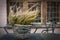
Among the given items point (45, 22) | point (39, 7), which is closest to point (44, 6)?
point (39, 7)

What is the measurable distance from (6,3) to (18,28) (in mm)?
3483

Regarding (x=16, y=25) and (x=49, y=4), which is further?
(x=49, y=4)

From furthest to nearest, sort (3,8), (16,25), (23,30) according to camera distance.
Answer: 1. (3,8)
2. (16,25)
3. (23,30)

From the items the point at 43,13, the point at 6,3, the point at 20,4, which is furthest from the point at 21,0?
the point at 43,13

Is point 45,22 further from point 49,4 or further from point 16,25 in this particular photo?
point 16,25

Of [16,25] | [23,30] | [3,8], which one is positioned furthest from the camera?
[3,8]

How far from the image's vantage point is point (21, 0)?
18.2 ft

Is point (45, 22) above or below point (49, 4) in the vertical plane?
below

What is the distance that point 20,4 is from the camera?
563cm

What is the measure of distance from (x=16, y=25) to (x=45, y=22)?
3404 mm

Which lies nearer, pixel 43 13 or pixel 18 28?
pixel 18 28

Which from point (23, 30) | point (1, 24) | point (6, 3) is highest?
point (6, 3)

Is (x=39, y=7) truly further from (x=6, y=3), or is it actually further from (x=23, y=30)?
(x=23, y=30)

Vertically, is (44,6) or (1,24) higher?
(44,6)
